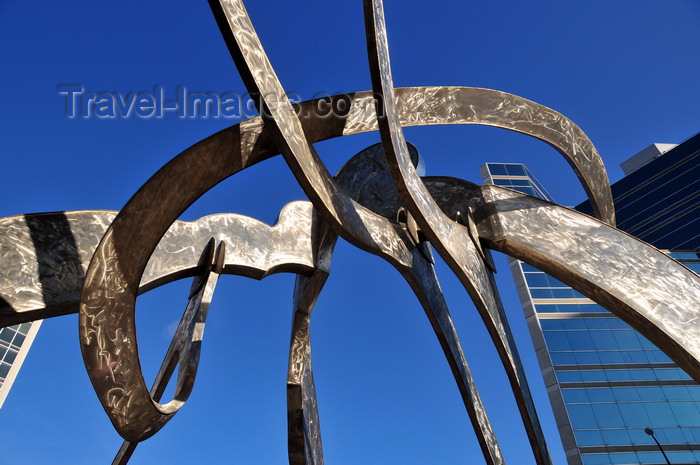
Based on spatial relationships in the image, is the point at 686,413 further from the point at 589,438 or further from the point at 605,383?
the point at 589,438

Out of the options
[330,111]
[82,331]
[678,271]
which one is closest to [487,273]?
[678,271]

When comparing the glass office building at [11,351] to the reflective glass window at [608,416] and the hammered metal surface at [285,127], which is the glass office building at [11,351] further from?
the hammered metal surface at [285,127]

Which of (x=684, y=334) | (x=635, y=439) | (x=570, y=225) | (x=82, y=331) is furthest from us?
(x=635, y=439)

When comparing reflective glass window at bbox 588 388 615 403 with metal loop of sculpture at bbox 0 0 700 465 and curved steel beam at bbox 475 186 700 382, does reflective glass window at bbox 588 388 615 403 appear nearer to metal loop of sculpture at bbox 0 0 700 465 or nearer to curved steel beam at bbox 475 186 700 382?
metal loop of sculpture at bbox 0 0 700 465

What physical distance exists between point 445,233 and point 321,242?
250 centimetres

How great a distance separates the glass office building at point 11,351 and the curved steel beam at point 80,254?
34.6 m

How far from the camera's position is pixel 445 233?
7.75 metres

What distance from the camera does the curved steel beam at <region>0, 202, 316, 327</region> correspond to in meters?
7.14

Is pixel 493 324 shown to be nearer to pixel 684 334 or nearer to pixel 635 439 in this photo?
pixel 684 334

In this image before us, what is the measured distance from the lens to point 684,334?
6.89 meters

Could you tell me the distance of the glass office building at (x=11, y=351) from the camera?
122ft

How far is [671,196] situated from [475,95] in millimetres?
47950

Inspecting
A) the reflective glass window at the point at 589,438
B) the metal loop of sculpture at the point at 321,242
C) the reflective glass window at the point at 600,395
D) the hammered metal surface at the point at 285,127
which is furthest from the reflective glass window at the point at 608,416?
the hammered metal surface at the point at 285,127

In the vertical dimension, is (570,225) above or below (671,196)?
below
